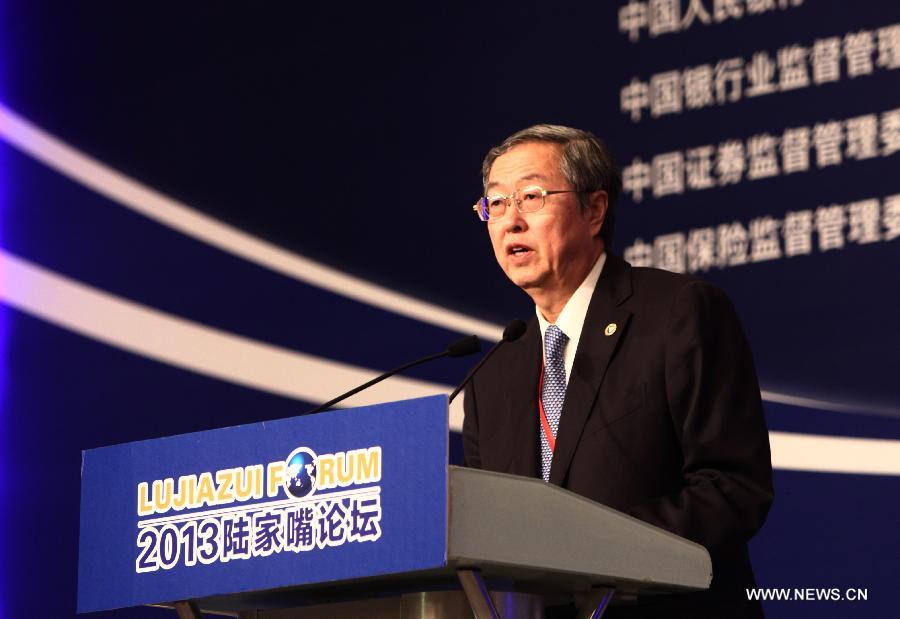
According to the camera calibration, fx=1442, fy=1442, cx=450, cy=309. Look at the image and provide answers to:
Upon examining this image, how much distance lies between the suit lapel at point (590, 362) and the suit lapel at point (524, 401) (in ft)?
0.23

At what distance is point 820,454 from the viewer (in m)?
3.45

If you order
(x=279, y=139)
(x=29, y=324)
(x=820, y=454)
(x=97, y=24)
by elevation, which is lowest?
(x=820, y=454)

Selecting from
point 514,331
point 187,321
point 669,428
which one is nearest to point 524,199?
point 514,331

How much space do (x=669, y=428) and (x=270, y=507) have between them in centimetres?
82

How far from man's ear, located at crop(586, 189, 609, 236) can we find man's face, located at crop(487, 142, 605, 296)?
0.7 inches

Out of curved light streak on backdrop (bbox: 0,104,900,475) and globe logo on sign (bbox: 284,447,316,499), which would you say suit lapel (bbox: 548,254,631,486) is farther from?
curved light streak on backdrop (bbox: 0,104,900,475)

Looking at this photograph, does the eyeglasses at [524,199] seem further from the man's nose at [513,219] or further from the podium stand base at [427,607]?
the podium stand base at [427,607]

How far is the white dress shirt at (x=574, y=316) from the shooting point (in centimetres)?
242

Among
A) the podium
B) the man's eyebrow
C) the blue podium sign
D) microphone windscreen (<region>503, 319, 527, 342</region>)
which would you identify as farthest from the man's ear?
the blue podium sign

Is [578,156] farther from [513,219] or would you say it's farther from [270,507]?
[270,507]

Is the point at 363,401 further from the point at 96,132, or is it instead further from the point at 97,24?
the point at 97,24

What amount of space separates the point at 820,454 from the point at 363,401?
1.36 meters

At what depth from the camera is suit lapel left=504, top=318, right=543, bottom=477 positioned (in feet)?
7.61

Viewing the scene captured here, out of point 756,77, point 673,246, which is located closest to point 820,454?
Answer: point 673,246
